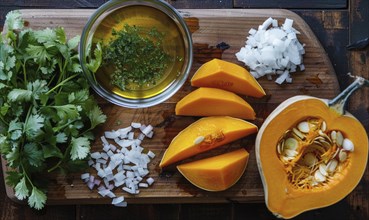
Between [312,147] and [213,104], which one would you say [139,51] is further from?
[312,147]

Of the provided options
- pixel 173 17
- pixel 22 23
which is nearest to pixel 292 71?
pixel 173 17

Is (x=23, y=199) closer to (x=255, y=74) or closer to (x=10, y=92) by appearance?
(x=10, y=92)

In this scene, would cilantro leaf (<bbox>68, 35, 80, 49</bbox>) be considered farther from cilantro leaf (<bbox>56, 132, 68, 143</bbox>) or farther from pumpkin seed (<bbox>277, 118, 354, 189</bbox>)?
pumpkin seed (<bbox>277, 118, 354, 189</bbox>)

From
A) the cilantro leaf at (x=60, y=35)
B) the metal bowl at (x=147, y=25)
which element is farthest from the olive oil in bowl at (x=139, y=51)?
the cilantro leaf at (x=60, y=35)

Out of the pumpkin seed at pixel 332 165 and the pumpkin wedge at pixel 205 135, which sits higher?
the pumpkin wedge at pixel 205 135

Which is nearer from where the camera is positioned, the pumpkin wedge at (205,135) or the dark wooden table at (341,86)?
the pumpkin wedge at (205,135)

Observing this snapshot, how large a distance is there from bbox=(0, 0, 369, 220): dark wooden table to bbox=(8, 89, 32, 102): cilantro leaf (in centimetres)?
37

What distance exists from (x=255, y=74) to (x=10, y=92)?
758 millimetres

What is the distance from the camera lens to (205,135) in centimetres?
176

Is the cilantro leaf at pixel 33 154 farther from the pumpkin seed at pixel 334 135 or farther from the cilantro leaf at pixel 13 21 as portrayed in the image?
the pumpkin seed at pixel 334 135

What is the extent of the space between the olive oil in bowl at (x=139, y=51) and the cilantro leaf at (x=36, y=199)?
0.38 metres

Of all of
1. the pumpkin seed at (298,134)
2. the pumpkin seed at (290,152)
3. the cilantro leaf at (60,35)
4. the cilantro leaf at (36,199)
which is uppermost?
the cilantro leaf at (60,35)

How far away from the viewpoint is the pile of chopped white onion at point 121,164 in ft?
5.93

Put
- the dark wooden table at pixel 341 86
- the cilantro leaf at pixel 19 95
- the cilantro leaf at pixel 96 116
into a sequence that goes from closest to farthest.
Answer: the cilantro leaf at pixel 19 95 → the cilantro leaf at pixel 96 116 → the dark wooden table at pixel 341 86
